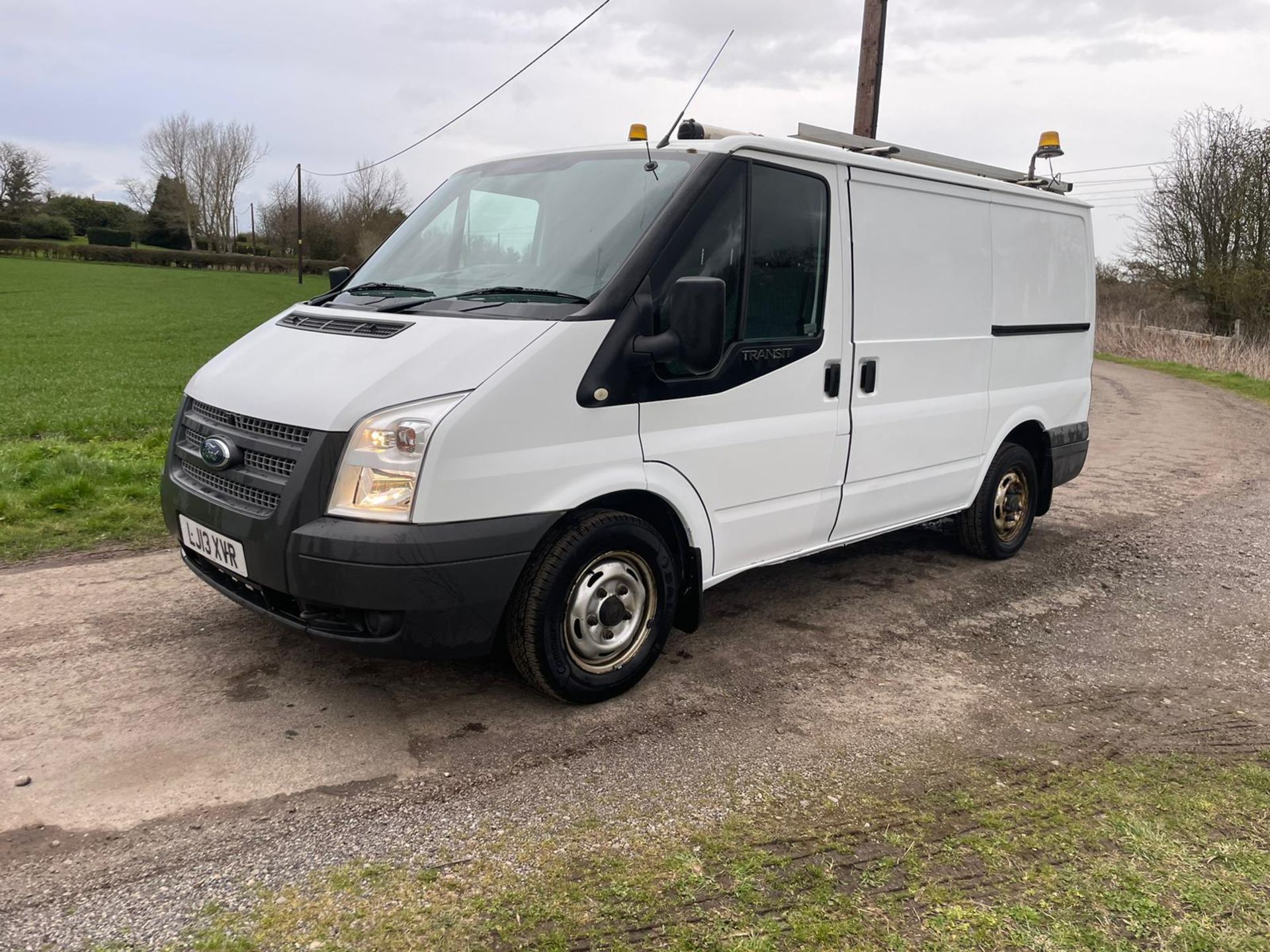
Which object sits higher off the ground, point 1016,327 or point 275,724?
point 1016,327

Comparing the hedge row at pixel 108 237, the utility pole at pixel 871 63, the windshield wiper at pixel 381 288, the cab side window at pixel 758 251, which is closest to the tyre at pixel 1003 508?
the cab side window at pixel 758 251

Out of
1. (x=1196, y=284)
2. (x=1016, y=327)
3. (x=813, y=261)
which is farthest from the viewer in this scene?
(x=1196, y=284)

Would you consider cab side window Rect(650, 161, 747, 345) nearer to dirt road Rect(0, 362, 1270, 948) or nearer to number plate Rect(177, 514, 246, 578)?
dirt road Rect(0, 362, 1270, 948)

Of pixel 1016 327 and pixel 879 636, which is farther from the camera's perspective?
pixel 1016 327

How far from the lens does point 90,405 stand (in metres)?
11.9

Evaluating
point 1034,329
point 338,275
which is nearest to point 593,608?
point 338,275

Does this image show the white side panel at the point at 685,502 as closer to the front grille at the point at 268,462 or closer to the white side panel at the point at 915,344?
the white side panel at the point at 915,344

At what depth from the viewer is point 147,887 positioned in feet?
8.99

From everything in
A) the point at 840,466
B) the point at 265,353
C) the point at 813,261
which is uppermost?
the point at 813,261

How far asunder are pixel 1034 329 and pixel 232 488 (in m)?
4.76

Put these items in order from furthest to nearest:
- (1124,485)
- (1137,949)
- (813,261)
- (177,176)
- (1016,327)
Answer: (177,176)
(1124,485)
(1016,327)
(813,261)
(1137,949)

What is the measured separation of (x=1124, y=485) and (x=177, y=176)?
9627cm

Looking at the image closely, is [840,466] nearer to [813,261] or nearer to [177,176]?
[813,261]

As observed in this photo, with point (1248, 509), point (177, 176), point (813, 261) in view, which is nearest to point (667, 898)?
point (813, 261)
